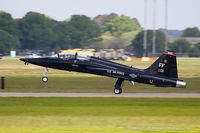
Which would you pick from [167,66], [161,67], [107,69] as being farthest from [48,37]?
[167,66]

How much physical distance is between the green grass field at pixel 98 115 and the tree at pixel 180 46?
140390 mm

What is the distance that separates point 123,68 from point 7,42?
11312 cm

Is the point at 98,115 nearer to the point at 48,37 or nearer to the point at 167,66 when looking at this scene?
the point at 167,66

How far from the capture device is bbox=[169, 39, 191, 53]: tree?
7170 inches

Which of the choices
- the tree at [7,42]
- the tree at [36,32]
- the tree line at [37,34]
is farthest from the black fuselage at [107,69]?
the tree at [36,32]

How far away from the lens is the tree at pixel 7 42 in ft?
522

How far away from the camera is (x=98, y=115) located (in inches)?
1276

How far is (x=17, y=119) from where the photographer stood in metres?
30.2

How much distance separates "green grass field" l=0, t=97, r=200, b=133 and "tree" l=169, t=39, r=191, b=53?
140 meters

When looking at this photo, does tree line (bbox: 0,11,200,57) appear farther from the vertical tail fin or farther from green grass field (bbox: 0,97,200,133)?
green grass field (bbox: 0,97,200,133)

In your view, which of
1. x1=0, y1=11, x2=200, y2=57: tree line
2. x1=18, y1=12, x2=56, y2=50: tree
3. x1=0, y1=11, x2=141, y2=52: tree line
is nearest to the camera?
x1=0, y1=11, x2=141, y2=52: tree line

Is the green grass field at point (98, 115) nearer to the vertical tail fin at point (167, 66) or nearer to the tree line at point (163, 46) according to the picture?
the vertical tail fin at point (167, 66)

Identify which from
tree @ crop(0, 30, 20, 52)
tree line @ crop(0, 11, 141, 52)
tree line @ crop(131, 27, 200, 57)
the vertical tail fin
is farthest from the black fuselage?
tree line @ crop(131, 27, 200, 57)

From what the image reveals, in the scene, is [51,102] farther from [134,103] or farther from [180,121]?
[180,121]
